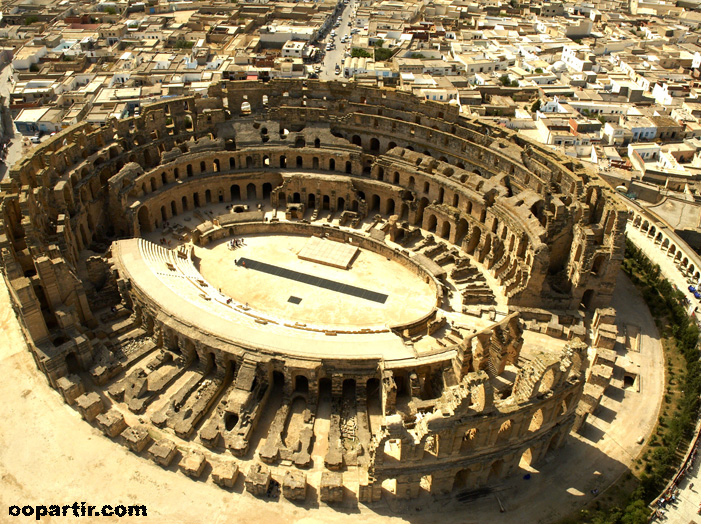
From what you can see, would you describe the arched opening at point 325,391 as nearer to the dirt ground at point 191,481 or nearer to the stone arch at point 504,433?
the dirt ground at point 191,481

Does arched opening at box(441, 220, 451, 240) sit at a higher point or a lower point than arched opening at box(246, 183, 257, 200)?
lower

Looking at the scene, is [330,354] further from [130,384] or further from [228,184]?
[228,184]

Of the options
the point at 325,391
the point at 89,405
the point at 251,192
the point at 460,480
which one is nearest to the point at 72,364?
the point at 89,405

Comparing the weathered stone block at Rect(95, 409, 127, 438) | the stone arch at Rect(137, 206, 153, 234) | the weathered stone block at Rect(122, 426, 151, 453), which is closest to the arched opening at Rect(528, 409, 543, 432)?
the weathered stone block at Rect(122, 426, 151, 453)

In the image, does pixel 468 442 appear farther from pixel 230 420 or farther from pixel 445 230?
pixel 445 230

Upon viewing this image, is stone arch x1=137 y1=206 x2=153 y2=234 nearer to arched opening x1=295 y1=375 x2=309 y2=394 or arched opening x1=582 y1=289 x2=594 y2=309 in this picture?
arched opening x1=295 y1=375 x2=309 y2=394

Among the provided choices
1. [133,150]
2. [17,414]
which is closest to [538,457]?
[17,414]

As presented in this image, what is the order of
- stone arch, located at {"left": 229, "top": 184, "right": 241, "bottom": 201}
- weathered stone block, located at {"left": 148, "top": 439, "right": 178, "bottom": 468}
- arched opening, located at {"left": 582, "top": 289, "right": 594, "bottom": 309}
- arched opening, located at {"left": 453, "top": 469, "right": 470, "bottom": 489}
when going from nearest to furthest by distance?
1. arched opening, located at {"left": 453, "top": 469, "right": 470, "bottom": 489}
2. weathered stone block, located at {"left": 148, "top": 439, "right": 178, "bottom": 468}
3. arched opening, located at {"left": 582, "top": 289, "right": 594, "bottom": 309}
4. stone arch, located at {"left": 229, "top": 184, "right": 241, "bottom": 201}
